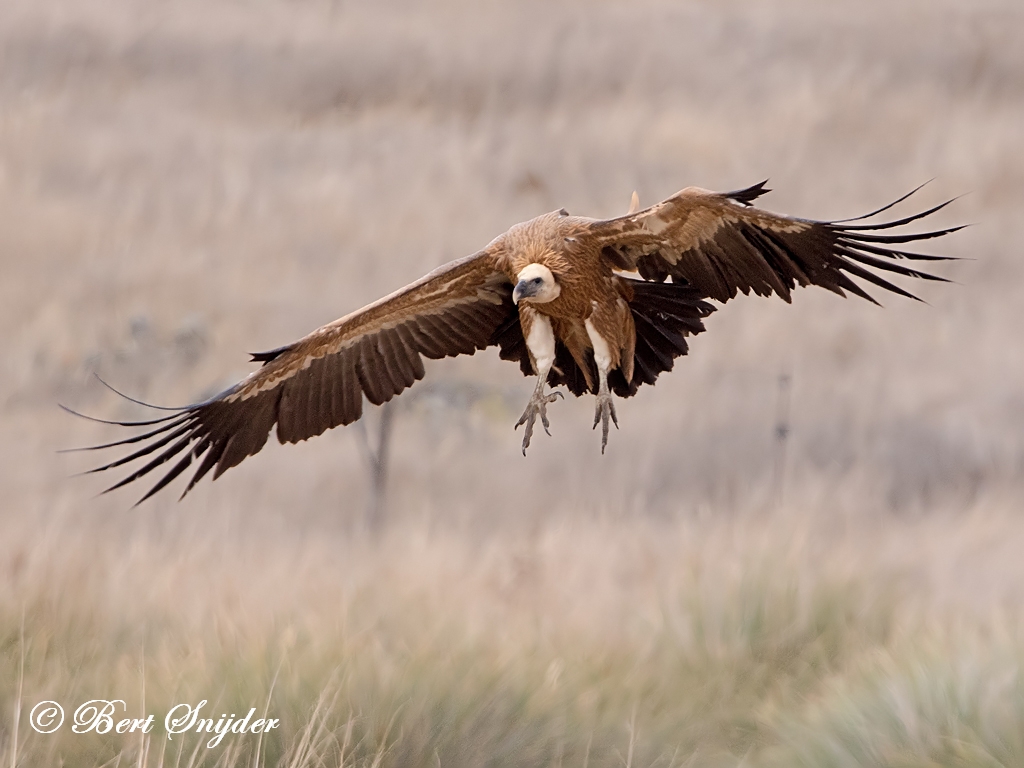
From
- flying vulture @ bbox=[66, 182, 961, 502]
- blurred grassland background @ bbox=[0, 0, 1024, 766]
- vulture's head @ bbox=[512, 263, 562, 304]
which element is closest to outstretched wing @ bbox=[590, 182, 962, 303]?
flying vulture @ bbox=[66, 182, 961, 502]

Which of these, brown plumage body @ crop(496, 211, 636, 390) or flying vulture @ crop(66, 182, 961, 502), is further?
brown plumage body @ crop(496, 211, 636, 390)

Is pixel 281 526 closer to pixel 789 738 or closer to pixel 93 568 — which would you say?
pixel 93 568

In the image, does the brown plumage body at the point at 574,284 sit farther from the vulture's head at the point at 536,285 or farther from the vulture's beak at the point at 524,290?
the vulture's beak at the point at 524,290

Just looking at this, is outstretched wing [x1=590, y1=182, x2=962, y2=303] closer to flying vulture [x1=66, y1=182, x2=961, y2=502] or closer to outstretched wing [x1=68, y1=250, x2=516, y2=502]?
flying vulture [x1=66, y1=182, x2=961, y2=502]

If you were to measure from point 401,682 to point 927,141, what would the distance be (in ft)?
49.5

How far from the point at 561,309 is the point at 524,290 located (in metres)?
0.35

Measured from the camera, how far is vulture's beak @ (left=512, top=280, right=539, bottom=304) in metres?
4.35

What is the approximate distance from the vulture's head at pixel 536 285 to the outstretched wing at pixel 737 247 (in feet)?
0.88

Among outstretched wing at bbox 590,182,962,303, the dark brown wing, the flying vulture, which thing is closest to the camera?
outstretched wing at bbox 590,182,962,303

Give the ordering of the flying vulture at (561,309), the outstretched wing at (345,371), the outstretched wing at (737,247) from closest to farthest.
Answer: the outstretched wing at (737,247), the flying vulture at (561,309), the outstretched wing at (345,371)

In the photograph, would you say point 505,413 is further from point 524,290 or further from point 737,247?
point 524,290

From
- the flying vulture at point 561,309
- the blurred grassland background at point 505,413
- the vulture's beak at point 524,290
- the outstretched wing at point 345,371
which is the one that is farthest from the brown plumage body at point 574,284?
the blurred grassland background at point 505,413

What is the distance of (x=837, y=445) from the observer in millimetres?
13305

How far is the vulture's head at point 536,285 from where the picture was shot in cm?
437
